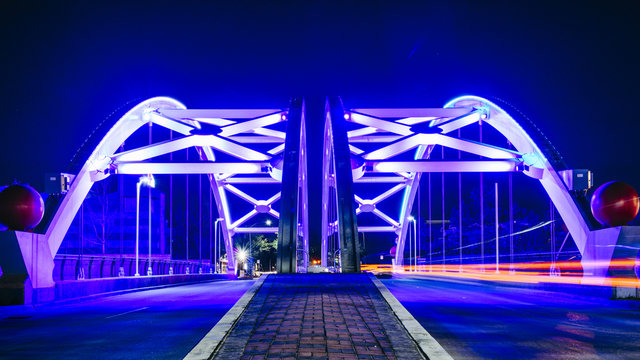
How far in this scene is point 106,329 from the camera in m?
10.5

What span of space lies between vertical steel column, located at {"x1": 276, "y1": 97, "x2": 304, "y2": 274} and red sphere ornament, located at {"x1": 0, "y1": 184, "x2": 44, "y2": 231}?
823 cm

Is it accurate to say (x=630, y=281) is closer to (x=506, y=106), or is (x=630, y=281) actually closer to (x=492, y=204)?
(x=506, y=106)

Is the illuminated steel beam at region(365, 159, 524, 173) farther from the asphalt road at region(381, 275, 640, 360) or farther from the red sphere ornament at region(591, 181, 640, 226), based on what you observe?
the asphalt road at region(381, 275, 640, 360)

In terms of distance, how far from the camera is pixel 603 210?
2025 cm

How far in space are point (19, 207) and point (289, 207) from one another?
32.6ft

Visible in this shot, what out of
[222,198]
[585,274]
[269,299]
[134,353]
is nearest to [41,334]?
[134,353]

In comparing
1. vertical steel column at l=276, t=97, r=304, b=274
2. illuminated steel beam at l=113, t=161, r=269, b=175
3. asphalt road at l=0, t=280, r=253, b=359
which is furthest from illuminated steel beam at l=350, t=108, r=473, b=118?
asphalt road at l=0, t=280, r=253, b=359

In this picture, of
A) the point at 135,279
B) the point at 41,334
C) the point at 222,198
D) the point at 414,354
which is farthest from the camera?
the point at 222,198

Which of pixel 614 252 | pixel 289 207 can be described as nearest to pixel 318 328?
pixel 614 252

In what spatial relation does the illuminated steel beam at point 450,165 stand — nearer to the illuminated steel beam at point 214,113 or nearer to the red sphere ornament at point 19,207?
the illuminated steel beam at point 214,113

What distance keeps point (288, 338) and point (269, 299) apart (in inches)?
169

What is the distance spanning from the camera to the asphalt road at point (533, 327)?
26.1 ft

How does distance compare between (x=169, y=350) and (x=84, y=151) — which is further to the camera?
(x=84, y=151)

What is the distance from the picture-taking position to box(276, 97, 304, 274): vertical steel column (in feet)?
73.2
